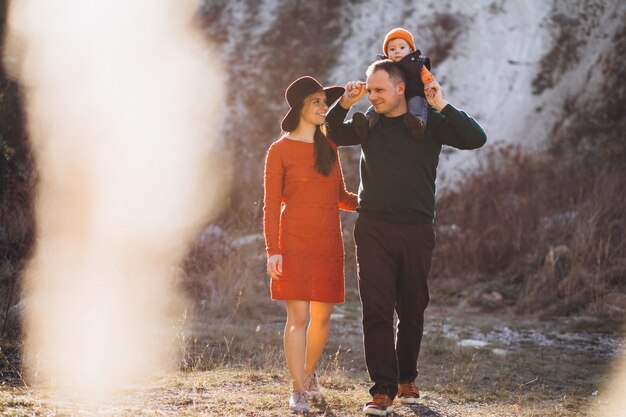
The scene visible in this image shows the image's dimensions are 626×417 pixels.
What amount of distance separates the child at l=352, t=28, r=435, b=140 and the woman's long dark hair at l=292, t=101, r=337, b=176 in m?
0.22

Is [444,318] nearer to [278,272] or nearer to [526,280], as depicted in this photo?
[526,280]

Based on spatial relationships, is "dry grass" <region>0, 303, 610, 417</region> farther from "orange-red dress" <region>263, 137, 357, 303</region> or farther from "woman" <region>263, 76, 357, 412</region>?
"orange-red dress" <region>263, 137, 357, 303</region>

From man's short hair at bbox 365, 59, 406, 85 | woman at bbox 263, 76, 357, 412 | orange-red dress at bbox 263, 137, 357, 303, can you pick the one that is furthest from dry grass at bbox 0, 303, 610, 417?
man's short hair at bbox 365, 59, 406, 85

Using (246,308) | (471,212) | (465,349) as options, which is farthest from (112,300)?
(471,212)

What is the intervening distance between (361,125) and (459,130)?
1.74 ft

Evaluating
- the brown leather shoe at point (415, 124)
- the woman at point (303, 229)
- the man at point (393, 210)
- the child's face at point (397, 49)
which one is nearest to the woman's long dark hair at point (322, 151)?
the woman at point (303, 229)

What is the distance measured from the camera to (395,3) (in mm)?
16125

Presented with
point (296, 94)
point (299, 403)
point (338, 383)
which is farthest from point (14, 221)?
point (299, 403)

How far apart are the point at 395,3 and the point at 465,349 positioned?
1035 cm

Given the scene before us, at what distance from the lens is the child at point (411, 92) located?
4.32m

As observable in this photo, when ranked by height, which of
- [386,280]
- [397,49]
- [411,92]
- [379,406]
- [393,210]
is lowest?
[379,406]

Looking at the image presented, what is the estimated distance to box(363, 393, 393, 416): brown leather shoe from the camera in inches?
165

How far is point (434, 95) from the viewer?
433 cm

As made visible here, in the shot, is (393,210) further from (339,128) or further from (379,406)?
(379,406)
